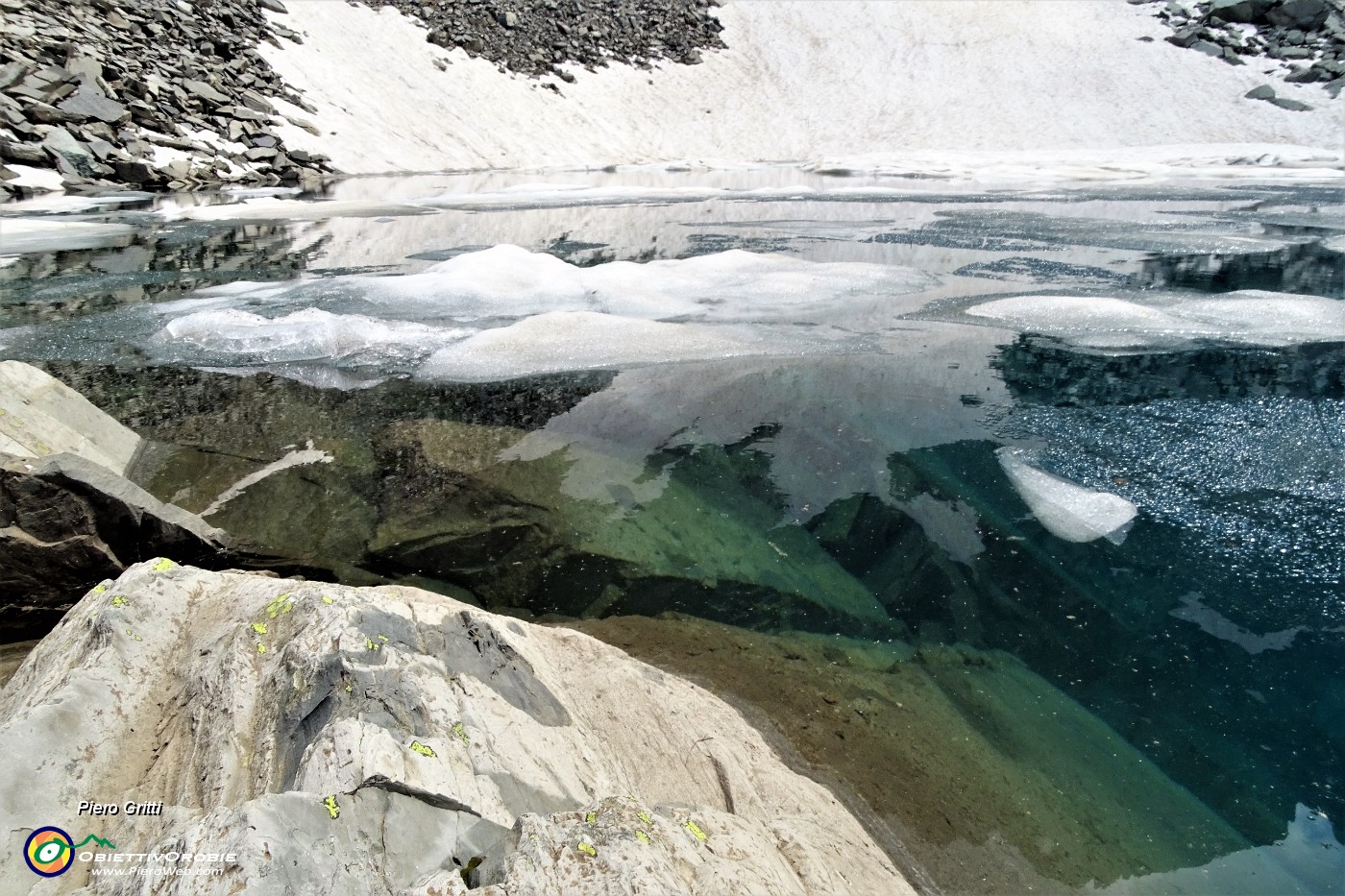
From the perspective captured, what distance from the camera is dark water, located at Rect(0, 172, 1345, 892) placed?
105 inches

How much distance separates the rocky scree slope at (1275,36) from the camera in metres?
34.9

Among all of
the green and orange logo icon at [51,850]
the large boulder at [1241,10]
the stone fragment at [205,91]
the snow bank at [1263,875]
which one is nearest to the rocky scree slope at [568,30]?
the stone fragment at [205,91]

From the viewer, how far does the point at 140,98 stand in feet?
66.3

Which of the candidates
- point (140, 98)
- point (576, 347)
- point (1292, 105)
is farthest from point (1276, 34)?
point (140, 98)

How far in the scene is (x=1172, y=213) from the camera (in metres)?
14.0

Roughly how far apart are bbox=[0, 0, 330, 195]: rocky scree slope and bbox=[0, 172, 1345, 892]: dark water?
1325 centimetres

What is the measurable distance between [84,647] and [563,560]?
6.24ft

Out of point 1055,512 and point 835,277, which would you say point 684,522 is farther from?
point 835,277

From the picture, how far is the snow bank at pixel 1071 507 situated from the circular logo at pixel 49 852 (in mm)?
3729

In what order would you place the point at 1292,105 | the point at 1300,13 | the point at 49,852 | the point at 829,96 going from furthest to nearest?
1. the point at 829,96
2. the point at 1300,13
3. the point at 1292,105
4. the point at 49,852

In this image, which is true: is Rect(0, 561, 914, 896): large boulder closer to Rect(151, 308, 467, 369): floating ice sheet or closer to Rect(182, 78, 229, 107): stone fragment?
Rect(151, 308, 467, 369): floating ice sheet

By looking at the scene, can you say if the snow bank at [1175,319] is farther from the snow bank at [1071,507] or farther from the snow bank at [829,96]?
the snow bank at [829,96]

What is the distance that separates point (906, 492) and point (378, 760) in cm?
304

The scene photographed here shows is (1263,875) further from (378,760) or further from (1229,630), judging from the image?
(378,760)
